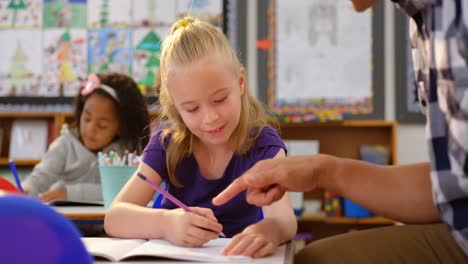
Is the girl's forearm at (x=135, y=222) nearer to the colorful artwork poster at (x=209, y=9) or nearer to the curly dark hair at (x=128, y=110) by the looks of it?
the curly dark hair at (x=128, y=110)

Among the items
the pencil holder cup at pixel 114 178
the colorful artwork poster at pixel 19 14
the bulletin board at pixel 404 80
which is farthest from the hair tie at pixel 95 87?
the bulletin board at pixel 404 80

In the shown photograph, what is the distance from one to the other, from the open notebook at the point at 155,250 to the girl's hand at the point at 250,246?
19 millimetres

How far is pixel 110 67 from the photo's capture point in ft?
14.8

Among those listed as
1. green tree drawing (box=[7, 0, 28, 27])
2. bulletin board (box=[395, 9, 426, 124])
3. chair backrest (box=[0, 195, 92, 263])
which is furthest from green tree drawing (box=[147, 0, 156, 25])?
chair backrest (box=[0, 195, 92, 263])

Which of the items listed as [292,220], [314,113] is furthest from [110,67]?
[292,220]

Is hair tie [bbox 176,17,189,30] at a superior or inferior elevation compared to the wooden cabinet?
superior

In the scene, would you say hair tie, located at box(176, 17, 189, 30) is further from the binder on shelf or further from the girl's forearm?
the binder on shelf

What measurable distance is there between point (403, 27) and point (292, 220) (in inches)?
136

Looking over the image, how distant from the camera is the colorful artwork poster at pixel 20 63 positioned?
449 cm

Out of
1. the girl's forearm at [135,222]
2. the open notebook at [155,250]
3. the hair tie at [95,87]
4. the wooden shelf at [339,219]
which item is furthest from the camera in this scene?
the wooden shelf at [339,219]

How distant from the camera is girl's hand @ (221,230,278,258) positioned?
0.90m

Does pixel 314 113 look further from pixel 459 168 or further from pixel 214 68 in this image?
pixel 459 168

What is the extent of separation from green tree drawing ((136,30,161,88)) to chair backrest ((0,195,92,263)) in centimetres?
407

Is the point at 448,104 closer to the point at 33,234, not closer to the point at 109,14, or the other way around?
the point at 33,234
